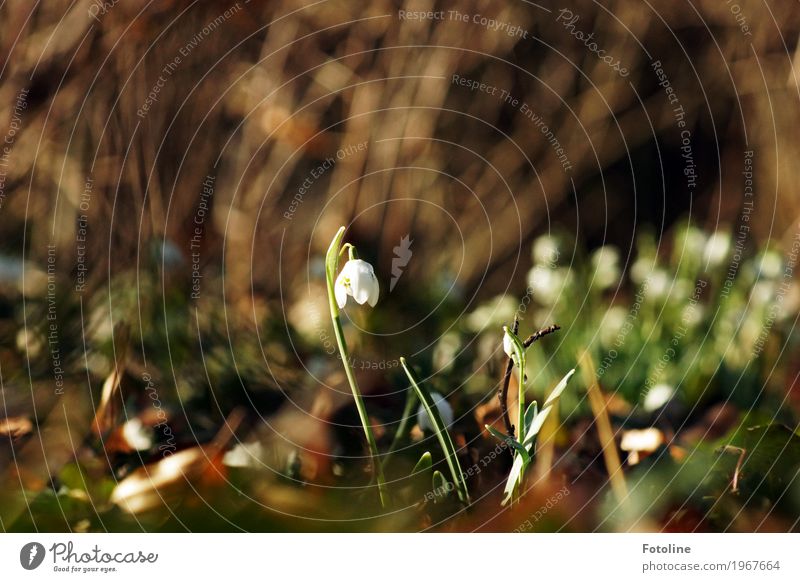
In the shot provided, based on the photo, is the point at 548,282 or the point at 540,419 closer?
the point at 540,419

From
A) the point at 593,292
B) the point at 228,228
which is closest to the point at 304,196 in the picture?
the point at 228,228

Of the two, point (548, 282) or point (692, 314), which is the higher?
point (548, 282)

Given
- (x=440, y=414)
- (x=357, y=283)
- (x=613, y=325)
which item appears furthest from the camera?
(x=613, y=325)

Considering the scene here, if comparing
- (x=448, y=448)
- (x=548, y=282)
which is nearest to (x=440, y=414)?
(x=448, y=448)

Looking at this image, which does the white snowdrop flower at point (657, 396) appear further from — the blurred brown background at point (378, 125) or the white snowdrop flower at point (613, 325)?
the blurred brown background at point (378, 125)

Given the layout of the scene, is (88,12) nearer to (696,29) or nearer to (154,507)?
(154,507)

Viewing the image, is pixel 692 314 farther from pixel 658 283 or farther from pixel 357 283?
pixel 357 283

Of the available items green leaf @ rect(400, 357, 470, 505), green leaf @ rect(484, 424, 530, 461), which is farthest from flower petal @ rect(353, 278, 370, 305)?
green leaf @ rect(484, 424, 530, 461)
